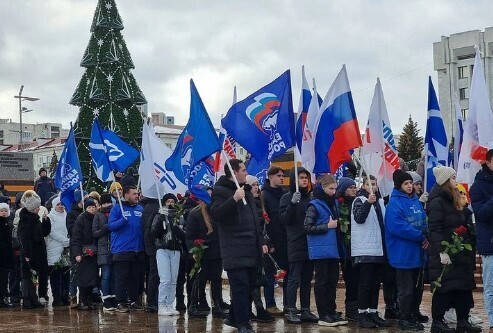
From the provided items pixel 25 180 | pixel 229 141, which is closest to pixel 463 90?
pixel 25 180

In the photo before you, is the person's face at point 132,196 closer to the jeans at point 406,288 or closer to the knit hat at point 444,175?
the jeans at point 406,288

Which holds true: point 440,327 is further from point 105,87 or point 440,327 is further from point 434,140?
point 105,87

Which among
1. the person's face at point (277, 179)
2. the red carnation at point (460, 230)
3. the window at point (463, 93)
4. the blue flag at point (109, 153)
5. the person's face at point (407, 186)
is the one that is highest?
the window at point (463, 93)

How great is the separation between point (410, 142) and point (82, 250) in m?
52.2

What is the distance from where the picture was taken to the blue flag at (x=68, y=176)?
1614cm

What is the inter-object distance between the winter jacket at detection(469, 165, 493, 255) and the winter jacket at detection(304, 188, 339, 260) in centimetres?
199

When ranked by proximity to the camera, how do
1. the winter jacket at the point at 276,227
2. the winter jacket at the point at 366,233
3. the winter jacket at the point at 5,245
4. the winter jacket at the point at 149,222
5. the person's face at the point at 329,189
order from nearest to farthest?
the winter jacket at the point at 366,233
the person's face at the point at 329,189
the winter jacket at the point at 276,227
the winter jacket at the point at 149,222
the winter jacket at the point at 5,245

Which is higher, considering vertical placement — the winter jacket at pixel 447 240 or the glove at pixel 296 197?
the glove at pixel 296 197

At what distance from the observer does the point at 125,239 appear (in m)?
13.7

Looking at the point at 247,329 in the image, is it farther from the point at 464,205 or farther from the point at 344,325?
the point at 464,205

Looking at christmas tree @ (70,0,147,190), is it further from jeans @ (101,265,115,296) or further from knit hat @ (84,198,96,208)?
jeans @ (101,265,115,296)

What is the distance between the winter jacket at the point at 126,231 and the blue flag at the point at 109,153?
1990mm

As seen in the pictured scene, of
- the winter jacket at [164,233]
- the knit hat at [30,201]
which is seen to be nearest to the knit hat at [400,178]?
the winter jacket at [164,233]

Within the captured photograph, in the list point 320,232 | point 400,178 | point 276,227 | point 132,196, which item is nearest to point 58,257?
point 132,196
